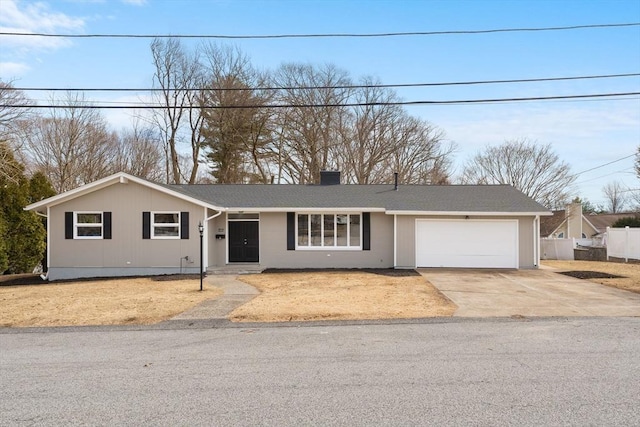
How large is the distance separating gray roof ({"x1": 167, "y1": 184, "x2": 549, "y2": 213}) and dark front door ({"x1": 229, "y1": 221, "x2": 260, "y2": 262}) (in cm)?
95

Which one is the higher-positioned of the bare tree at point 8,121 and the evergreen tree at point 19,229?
the bare tree at point 8,121

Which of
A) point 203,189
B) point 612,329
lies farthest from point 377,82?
point 612,329

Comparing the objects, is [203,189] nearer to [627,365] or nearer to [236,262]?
[236,262]

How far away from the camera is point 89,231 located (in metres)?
16.7

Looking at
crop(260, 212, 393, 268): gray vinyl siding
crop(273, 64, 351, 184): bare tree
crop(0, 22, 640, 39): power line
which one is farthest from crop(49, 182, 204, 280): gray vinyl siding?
crop(273, 64, 351, 184): bare tree

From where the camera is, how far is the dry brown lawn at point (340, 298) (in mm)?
8992

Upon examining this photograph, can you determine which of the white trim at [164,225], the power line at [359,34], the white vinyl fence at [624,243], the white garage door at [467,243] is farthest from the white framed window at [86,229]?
the white vinyl fence at [624,243]

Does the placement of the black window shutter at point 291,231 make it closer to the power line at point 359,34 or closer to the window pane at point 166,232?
the window pane at point 166,232

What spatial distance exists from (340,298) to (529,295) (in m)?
4.73

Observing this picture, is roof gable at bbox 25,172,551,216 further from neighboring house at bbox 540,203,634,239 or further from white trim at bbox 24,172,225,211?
neighboring house at bbox 540,203,634,239

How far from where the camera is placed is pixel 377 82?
30.9 m

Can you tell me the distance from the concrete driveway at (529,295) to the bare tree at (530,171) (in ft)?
78.8

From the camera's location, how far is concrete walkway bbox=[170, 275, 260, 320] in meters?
9.10

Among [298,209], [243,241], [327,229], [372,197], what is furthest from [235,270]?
[372,197]
